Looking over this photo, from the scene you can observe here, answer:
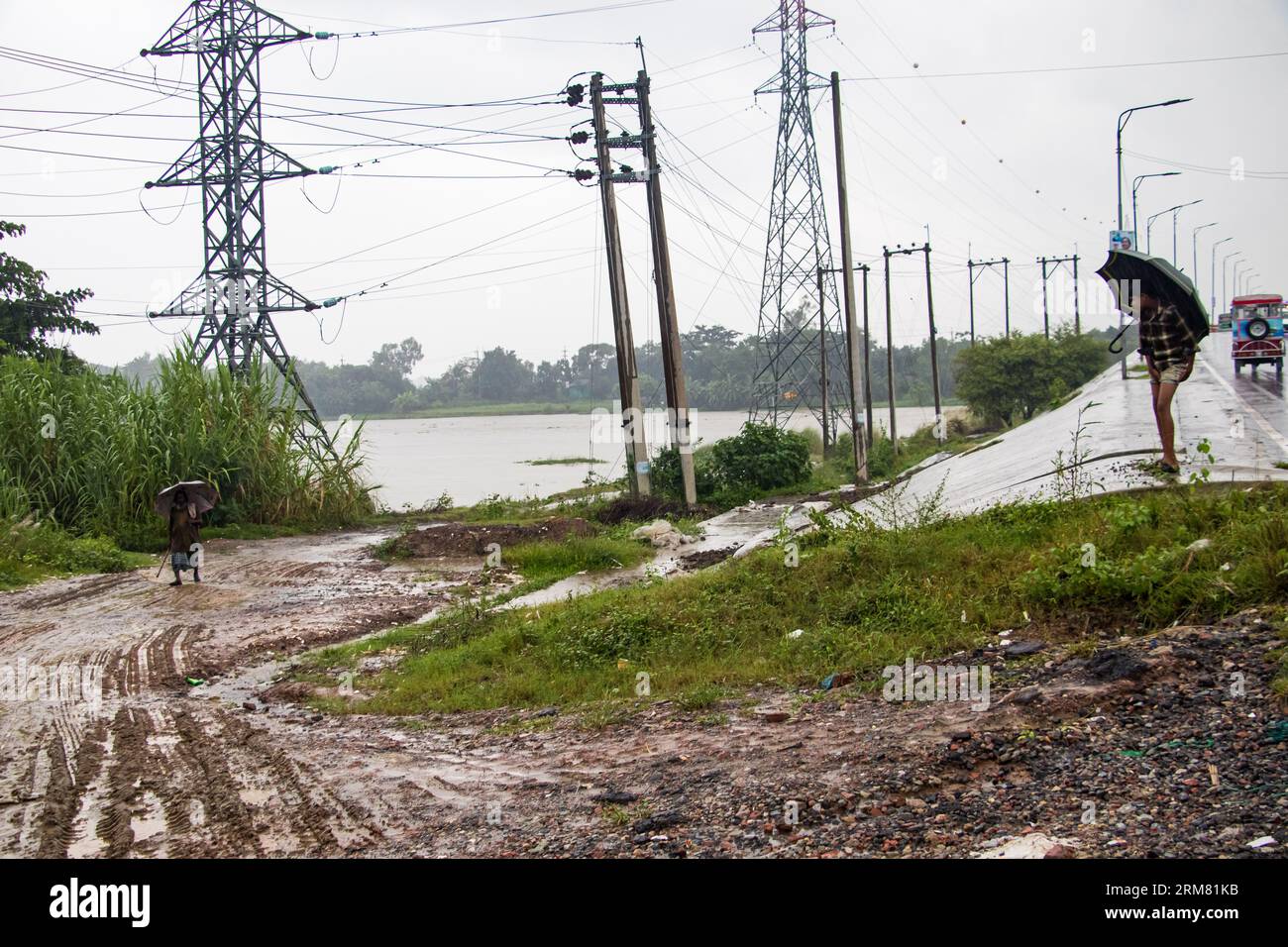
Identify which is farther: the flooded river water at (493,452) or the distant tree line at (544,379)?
the distant tree line at (544,379)

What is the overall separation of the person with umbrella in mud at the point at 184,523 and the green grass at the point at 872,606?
→ 511 centimetres

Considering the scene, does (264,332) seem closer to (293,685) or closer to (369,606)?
(369,606)

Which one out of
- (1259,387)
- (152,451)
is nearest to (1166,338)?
(1259,387)

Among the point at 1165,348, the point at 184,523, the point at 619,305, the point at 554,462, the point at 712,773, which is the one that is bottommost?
the point at 554,462

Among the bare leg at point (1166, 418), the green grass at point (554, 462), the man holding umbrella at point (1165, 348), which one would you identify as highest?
the man holding umbrella at point (1165, 348)

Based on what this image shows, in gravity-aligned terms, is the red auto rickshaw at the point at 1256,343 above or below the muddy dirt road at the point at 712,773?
above

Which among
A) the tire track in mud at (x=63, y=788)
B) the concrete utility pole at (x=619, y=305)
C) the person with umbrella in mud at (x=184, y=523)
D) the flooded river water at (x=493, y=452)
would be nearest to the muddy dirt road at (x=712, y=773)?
the tire track in mud at (x=63, y=788)

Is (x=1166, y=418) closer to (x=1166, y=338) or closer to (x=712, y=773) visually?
(x=1166, y=338)

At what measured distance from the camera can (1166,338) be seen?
9.96 metres

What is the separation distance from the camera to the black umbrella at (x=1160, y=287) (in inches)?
393

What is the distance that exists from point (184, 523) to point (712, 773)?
38.5 ft

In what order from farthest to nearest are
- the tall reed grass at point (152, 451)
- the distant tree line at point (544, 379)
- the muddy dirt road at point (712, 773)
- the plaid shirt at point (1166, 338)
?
the distant tree line at point (544, 379) < the tall reed grass at point (152, 451) < the plaid shirt at point (1166, 338) < the muddy dirt road at point (712, 773)

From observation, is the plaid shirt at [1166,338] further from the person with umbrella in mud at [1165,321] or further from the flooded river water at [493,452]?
the flooded river water at [493,452]

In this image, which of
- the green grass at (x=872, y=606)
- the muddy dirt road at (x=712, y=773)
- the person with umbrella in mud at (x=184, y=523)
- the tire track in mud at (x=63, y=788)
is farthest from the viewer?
the person with umbrella in mud at (x=184, y=523)
